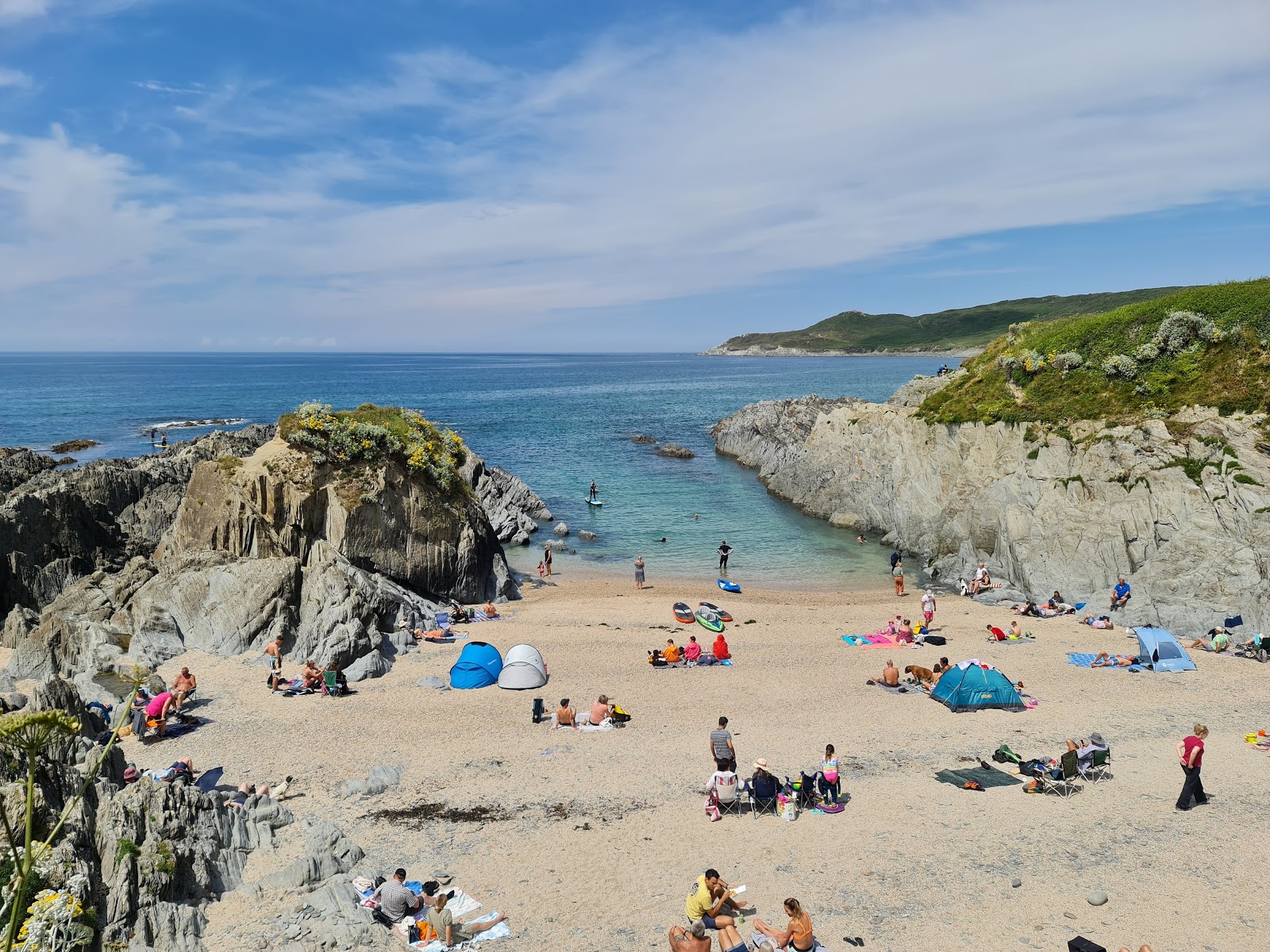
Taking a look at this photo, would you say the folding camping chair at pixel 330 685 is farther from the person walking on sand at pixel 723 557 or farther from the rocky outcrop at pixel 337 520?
the person walking on sand at pixel 723 557

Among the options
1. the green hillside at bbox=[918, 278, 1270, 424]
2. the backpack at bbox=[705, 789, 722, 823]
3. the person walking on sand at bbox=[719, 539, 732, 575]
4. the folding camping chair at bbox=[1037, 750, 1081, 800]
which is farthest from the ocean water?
the backpack at bbox=[705, 789, 722, 823]

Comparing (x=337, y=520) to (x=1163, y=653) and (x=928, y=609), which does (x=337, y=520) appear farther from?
(x=1163, y=653)

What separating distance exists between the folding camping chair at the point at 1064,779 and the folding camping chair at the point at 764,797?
5.95m

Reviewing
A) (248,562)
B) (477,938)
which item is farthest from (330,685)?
(477,938)

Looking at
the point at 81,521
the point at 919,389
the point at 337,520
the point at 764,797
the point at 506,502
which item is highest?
the point at 919,389

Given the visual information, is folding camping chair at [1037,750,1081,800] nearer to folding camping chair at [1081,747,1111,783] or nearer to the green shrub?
folding camping chair at [1081,747,1111,783]

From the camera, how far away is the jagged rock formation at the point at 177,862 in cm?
1093

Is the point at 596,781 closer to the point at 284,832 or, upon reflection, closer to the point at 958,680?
the point at 284,832

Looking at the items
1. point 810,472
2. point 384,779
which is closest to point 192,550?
point 384,779

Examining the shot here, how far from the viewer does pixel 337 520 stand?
27.7m

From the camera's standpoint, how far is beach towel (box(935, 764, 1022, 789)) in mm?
16469

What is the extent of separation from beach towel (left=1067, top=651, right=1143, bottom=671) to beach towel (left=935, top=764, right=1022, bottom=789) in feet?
28.0

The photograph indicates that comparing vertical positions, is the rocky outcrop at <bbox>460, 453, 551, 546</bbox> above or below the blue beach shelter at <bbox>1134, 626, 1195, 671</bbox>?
above

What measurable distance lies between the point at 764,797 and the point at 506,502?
32.3 meters
